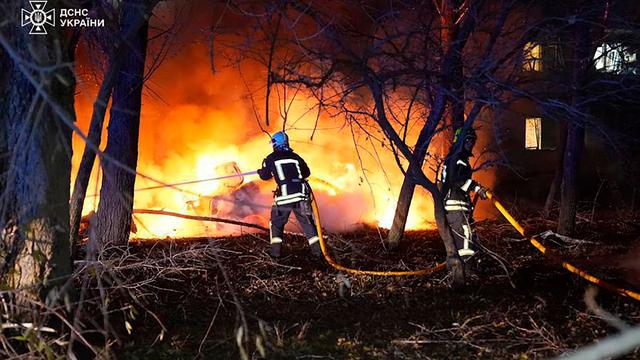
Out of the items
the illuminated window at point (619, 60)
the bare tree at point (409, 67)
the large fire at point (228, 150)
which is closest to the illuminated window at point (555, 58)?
the illuminated window at point (619, 60)

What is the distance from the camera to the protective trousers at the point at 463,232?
718 cm

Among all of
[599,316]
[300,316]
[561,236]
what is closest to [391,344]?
[300,316]

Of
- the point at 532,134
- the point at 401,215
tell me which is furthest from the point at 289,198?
the point at 532,134

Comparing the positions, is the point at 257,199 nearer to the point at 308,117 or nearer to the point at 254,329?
the point at 308,117

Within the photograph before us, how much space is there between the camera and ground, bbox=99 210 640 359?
4.83m

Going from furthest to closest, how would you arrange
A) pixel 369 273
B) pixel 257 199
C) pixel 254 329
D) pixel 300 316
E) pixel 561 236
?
pixel 257 199, pixel 561 236, pixel 369 273, pixel 300 316, pixel 254 329

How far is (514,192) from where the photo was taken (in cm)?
1603

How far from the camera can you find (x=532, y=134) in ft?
57.7

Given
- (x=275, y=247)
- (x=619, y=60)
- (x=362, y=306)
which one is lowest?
(x=362, y=306)

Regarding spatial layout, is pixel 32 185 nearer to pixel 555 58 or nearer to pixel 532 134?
pixel 555 58

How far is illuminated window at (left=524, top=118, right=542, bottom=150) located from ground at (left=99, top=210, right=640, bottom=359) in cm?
829

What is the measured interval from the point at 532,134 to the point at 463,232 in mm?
11442

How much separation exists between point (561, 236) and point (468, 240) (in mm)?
3494

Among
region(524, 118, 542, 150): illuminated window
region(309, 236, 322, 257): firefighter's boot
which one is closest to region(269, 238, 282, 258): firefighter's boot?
region(309, 236, 322, 257): firefighter's boot
